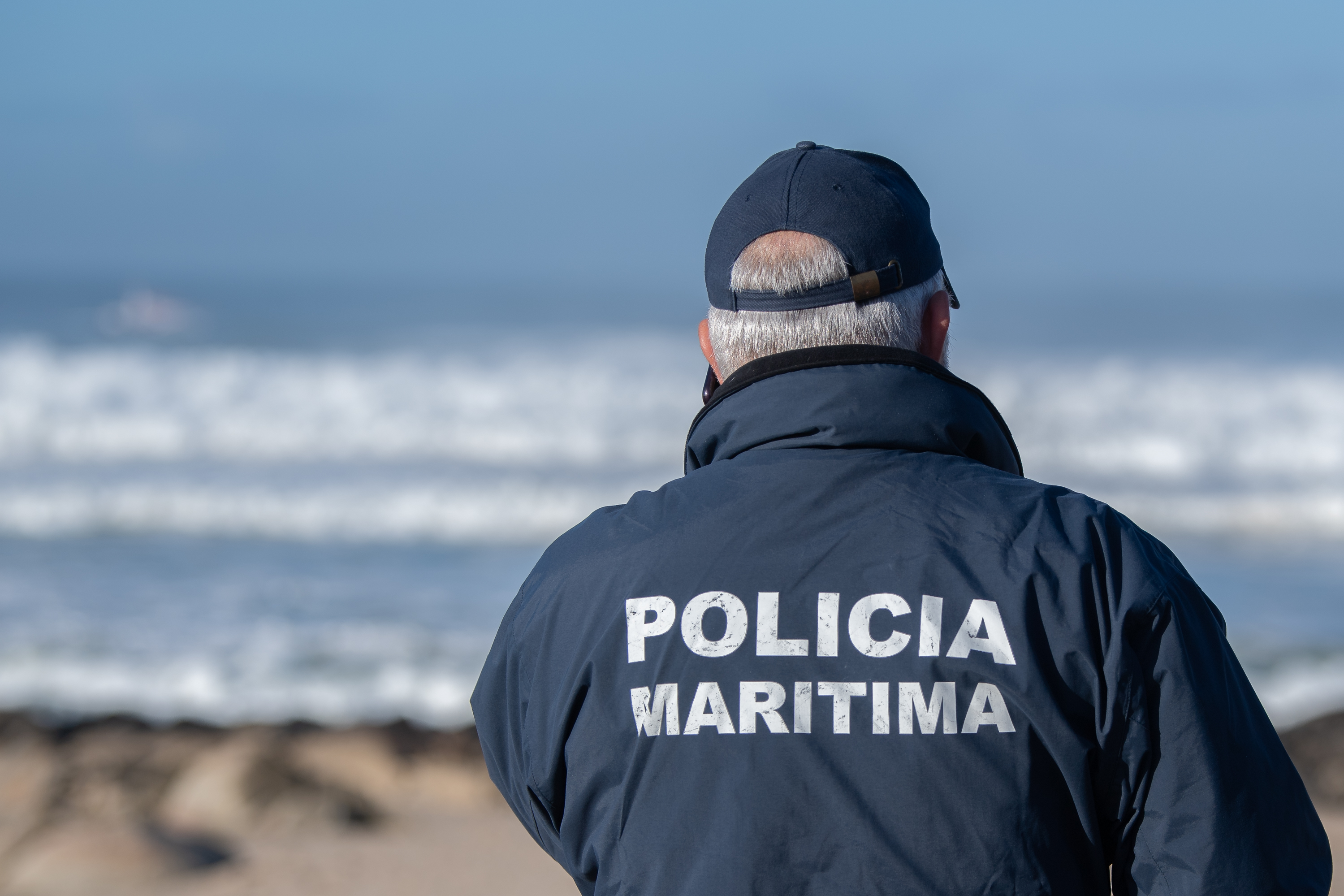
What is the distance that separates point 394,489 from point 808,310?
10915 mm

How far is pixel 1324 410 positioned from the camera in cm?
1478

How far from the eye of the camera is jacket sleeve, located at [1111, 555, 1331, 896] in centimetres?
112

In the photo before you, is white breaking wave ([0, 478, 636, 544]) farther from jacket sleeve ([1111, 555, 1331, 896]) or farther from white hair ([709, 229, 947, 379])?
jacket sleeve ([1111, 555, 1331, 896])

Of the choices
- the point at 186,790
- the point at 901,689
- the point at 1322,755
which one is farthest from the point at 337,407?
the point at 901,689

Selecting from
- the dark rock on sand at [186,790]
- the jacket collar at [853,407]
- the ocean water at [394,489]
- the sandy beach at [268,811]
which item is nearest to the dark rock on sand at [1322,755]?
the sandy beach at [268,811]

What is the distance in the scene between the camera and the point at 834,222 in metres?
1.32

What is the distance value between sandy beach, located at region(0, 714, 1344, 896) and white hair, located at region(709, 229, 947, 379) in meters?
3.10

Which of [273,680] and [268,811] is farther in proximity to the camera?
[273,680]

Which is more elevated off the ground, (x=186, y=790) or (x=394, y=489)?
(x=186, y=790)

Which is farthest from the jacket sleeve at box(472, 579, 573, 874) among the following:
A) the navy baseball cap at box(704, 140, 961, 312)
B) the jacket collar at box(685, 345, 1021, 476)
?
the navy baseball cap at box(704, 140, 961, 312)

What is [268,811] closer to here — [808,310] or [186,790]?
[186,790]

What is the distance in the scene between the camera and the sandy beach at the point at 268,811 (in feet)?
13.1

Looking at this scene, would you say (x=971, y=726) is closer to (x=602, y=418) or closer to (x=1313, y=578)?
(x=1313, y=578)

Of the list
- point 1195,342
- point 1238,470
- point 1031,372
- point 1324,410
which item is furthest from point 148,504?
point 1195,342
